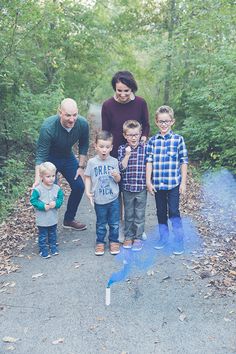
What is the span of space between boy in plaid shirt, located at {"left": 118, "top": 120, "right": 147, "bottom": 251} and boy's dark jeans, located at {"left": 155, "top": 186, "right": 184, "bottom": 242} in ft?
0.81

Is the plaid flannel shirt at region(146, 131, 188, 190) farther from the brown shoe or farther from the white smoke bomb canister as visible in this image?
the brown shoe

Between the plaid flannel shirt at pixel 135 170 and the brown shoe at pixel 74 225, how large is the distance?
144cm

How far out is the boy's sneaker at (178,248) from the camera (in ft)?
17.3

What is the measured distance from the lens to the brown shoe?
6.35 meters

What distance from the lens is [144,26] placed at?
1602cm

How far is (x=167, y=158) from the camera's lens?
4.98 m

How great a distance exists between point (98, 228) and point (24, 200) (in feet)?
10.7

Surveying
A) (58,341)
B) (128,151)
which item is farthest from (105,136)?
(58,341)

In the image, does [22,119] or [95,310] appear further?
[22,119]

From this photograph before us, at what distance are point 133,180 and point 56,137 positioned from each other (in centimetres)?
123

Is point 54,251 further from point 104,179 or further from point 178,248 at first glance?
point 178,248

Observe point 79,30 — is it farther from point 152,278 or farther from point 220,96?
point 152,278

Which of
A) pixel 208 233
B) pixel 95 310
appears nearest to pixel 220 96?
pixel 208 233

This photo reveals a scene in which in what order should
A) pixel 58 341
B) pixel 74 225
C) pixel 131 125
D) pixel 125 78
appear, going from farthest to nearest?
pixel 74 225, pixel 131 125, pixel 125 78, pixel 58 341
